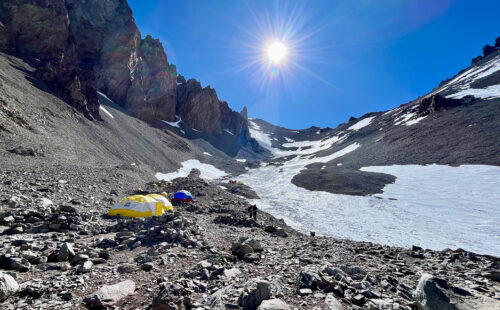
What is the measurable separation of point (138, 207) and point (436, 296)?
15689 mm

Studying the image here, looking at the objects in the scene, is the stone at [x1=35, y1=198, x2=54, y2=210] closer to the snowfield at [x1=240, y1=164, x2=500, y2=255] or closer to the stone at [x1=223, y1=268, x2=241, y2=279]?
the stone at [x1=223, y1=268, x2=241, y2=279]

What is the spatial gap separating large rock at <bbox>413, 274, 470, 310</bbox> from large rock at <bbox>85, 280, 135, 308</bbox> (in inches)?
244

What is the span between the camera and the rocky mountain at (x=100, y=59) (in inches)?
2035

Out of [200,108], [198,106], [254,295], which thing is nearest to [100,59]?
[198,106]

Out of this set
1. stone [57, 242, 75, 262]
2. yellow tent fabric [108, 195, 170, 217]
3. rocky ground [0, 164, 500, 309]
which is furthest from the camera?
yellow tent fabric [108, 195, 170, 217]

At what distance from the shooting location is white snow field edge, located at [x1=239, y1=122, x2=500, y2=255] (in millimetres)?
19984

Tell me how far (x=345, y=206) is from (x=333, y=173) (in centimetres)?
2002

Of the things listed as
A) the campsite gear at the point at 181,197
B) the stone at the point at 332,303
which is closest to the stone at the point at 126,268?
the stone at the point at 332,303

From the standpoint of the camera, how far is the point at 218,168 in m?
82.1

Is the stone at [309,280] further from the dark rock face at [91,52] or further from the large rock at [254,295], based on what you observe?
the dark rock face at [91,52]

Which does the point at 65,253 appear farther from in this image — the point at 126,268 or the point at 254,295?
the point at 254,295

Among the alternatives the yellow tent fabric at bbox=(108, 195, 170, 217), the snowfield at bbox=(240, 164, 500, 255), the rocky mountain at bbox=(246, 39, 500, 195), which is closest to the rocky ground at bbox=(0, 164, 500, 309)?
the yellow tent fabric at bbox=(108, 195, 170, 217)

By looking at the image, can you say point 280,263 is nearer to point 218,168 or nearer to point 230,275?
point 230,275

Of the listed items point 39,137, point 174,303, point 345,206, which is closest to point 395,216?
point 345,206
